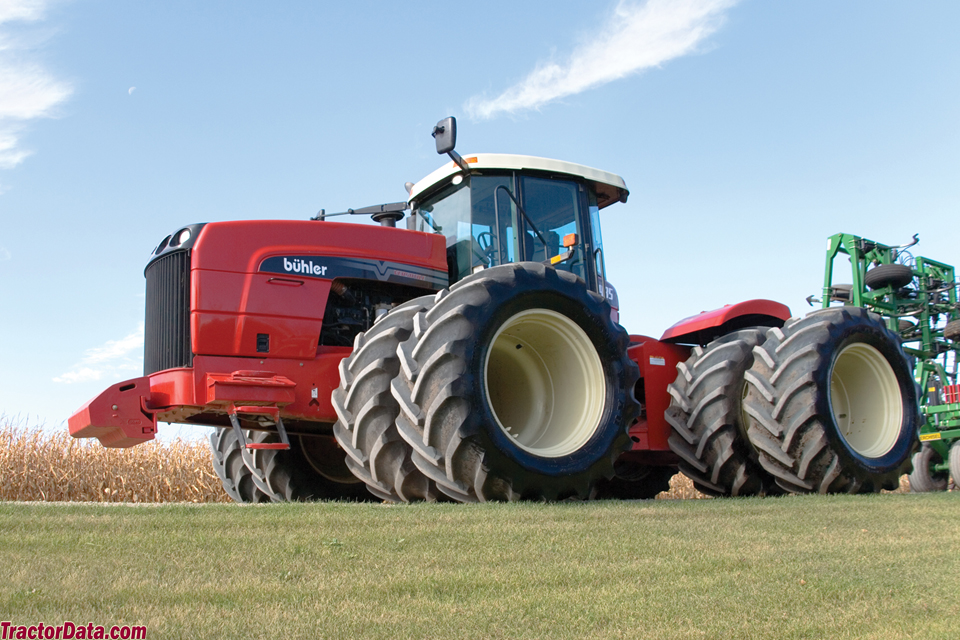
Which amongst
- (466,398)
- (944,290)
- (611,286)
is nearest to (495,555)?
(466,398)

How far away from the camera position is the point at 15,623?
2334 mm

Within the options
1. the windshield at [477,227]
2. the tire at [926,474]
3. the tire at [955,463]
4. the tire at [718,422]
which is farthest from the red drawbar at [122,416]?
the tire at [926,474]

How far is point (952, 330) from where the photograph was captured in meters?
15.4

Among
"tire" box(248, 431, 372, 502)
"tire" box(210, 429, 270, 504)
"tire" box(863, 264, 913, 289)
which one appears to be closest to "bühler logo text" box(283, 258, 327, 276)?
"tire" box(248, 431, 372, 502)

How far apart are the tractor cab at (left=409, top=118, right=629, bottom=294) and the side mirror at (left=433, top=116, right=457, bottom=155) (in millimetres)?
615

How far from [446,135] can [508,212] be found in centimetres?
118

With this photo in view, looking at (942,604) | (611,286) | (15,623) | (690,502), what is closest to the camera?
(15,623)

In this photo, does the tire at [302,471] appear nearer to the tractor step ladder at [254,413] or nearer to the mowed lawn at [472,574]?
the tractor step ladder at [254,413]

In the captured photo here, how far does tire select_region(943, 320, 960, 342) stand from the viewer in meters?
15.4

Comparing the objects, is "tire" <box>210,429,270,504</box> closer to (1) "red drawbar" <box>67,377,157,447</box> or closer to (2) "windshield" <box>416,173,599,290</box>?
(1) "red drawbar" <box>67,377,157,447</box>

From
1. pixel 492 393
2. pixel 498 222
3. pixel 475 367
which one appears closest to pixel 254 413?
pixel 475 367

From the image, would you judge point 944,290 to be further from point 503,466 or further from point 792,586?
point 792,586

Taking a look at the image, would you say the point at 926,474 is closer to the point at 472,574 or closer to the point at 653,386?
the point at 653,386

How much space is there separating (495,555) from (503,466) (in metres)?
1.91
